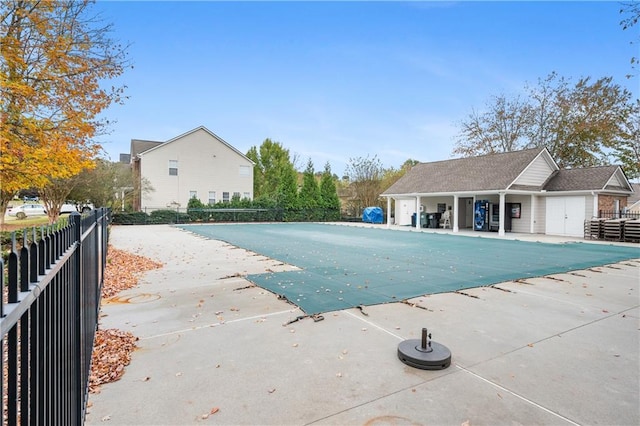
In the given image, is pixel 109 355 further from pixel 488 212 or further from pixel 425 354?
pixel 488 212

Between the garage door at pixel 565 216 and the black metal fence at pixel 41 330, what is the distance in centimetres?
2105

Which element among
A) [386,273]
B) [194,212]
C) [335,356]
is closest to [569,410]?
[335,356]

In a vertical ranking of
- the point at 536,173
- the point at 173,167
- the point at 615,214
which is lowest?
the point at 615,214

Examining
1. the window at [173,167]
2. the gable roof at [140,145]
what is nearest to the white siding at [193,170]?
the window at [173,167]

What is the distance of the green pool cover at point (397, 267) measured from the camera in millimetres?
5844

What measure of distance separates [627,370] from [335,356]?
8.83ft

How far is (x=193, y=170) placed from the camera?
29.8 meters

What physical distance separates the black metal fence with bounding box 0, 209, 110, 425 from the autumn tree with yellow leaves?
7.79 meters

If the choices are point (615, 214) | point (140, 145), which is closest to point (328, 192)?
point (140, 145)

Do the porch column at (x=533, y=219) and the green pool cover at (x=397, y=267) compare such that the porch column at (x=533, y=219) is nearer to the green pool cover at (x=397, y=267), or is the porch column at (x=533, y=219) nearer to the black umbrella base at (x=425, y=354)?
the green pool cover at (x=397, y=267)

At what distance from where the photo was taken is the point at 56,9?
31.9ft

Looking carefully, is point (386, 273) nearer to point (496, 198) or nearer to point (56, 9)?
point (56, 9)

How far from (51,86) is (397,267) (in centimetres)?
998

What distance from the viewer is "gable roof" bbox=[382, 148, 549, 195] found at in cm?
1938
